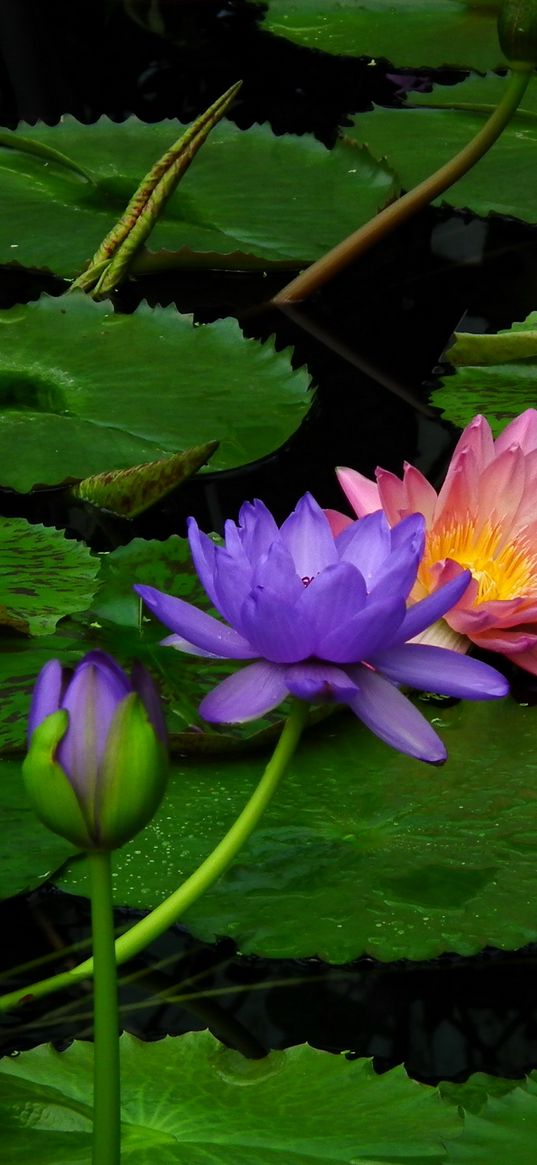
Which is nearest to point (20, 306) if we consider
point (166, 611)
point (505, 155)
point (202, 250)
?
point (202, 250)

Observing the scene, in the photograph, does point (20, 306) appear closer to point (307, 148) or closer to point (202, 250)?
point (202, 250)

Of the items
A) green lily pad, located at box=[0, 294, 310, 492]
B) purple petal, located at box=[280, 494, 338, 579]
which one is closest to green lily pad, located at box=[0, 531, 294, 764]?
green lily pad, located at box=[0, 294, 310, 492]

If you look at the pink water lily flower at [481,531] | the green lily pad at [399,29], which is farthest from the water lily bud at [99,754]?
the green lily pad at [399,29]

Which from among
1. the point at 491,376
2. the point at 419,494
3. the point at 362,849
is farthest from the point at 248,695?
the point at 491,376

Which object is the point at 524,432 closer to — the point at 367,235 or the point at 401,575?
the point at 401,575

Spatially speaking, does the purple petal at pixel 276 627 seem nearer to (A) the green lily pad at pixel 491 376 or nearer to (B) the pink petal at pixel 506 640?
(B) the pink petal at pixel 506 640
